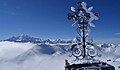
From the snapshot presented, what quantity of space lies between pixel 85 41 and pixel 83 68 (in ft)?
13.2

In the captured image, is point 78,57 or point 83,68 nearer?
point 83,68

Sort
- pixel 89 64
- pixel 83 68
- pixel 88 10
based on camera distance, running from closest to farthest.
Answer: pixel 83 68 < pixel 89 64 < pixel 88 10

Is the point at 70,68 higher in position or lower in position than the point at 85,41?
lower

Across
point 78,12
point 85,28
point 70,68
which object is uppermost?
point 78,12

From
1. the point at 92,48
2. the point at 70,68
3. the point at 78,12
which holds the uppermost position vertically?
the point at 78,12

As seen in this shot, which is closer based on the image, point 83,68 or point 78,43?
point 83,68

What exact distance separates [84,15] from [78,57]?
9.55ft

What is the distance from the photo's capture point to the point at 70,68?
47.9 ft

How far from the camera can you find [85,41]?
17.2 metres

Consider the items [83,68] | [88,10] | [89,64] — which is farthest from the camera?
[88,10]

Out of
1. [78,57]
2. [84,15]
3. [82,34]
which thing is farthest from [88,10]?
[78,57]

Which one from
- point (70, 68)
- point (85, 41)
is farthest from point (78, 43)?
point (70, 68)

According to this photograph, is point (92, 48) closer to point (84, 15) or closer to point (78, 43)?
point (78, 43)

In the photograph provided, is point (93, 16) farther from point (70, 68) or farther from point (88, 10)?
point (70, 68)
